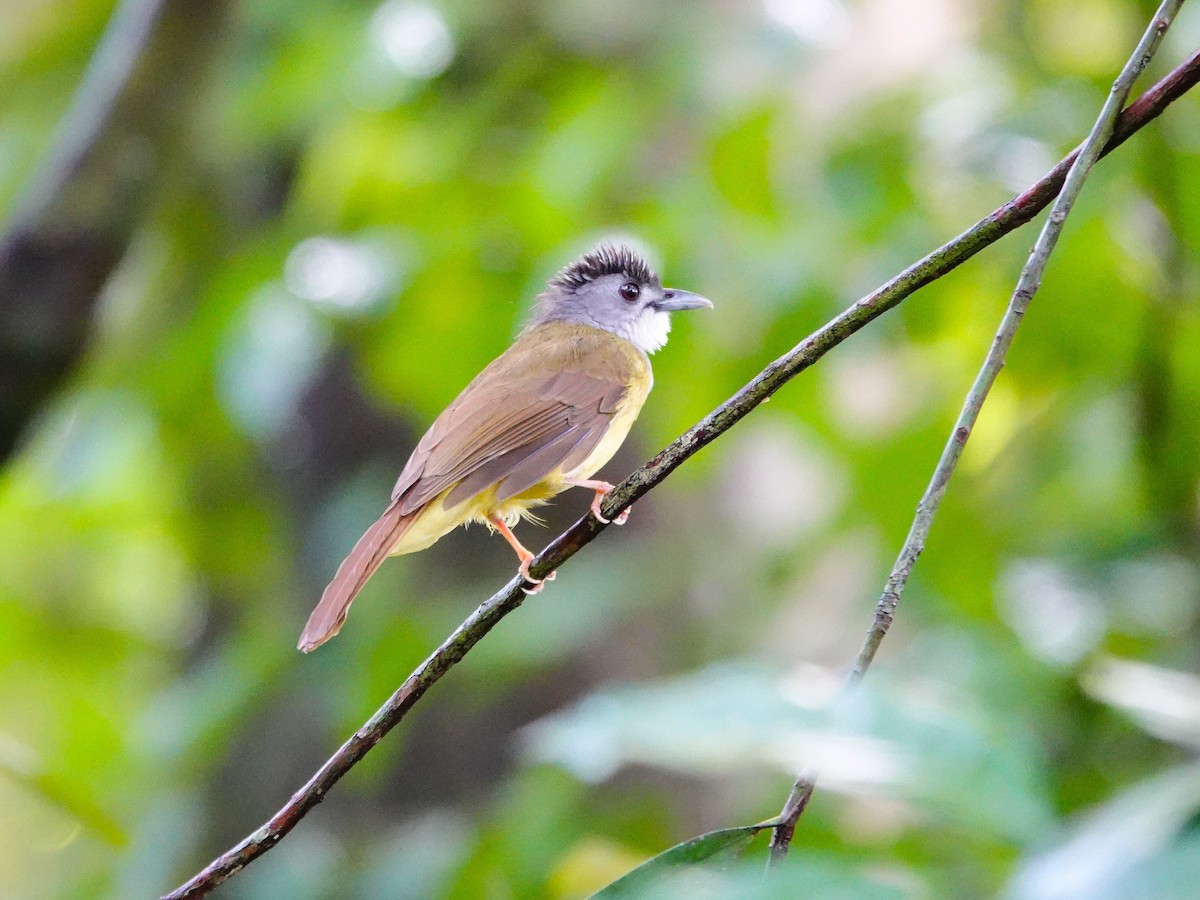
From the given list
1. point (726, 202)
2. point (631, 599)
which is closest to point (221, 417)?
point (631, 599)

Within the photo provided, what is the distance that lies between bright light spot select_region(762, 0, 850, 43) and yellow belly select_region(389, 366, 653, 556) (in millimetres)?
1167

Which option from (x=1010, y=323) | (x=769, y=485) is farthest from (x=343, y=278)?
(x=769, y=485)

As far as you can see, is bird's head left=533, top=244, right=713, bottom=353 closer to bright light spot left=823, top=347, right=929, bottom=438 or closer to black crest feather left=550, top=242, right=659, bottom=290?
black crest feather left=550, top=242, right=659, bottom=290

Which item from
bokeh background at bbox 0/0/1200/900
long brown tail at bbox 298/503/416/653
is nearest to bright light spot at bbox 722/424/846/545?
bokeh background at bbox 0/0/1200/900

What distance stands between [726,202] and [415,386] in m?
0.87

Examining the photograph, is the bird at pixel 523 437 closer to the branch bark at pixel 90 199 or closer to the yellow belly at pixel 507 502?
the yellow belly at pixel 507 502

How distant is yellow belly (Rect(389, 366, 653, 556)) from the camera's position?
189 centimetres

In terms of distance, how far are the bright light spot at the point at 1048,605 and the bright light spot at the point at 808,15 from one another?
1404mm

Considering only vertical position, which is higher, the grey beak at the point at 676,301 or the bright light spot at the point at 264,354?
the bright light spot at the point at 264,354

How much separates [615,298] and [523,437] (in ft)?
3.13

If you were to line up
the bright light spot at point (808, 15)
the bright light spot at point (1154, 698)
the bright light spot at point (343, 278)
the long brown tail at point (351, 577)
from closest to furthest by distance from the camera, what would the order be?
the long brown tail at point (351, 577) < the bright light spot at point (1154, 698) < the bright light spot at point (343, 278) < the bright light spot at point (808, 15)

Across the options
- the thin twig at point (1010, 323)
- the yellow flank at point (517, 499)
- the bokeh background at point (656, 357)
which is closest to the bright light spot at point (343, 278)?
the bokeh background at point (656, 357)

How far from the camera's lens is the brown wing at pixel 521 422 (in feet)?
6.15

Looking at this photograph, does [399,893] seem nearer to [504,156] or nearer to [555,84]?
[504,156]
